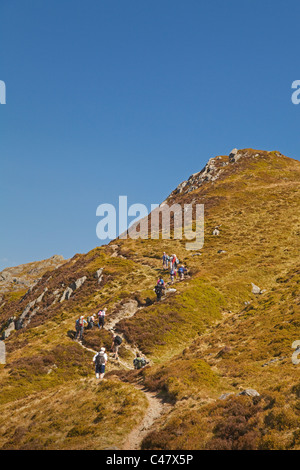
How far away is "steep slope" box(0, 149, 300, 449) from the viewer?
14.7 m

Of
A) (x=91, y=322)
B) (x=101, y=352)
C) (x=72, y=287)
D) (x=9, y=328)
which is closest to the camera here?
(x=101, y=352)

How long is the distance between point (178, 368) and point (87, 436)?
8.94 metres

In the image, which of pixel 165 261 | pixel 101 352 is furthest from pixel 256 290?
pixel 101 352

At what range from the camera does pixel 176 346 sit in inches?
1267

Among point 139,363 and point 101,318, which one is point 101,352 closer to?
point 139,363

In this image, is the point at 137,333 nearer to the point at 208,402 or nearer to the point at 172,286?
the point at 172,286

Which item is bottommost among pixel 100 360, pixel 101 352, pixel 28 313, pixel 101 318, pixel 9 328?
pixel 9 328

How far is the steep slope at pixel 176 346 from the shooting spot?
1472 cm

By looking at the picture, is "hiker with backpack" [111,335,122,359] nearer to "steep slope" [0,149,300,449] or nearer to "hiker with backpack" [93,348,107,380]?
"steep slope" [0,149,300,449]

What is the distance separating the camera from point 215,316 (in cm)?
3794

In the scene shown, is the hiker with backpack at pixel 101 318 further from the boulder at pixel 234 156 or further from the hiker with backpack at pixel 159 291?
the boulder at pixel 234 156

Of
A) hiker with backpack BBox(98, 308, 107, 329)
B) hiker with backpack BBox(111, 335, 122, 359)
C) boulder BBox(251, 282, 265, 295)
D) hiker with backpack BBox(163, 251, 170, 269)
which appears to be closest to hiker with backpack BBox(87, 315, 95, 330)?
hiker with backpack BBox(98, 308, 107, 329)

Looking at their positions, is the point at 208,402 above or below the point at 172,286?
below

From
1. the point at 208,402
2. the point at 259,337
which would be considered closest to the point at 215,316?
the point at 259,337
